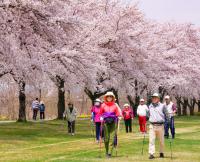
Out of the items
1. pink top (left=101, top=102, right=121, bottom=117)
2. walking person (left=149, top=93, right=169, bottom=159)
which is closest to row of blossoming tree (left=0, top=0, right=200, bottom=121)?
pink top (left=101, top=102, right=121, bottom=117)

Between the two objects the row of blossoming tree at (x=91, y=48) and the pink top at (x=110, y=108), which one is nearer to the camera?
the pink top at (x=110, y=108)

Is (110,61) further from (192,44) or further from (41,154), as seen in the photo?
(192,44)

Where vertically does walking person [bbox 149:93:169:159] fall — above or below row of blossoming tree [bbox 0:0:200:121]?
below

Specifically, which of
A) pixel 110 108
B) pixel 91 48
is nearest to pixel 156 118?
pixel 110 108

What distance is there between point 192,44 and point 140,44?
27.7 meters

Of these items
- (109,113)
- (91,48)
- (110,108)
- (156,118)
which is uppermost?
(91,48)

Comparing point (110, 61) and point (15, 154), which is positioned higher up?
point (110, 61)

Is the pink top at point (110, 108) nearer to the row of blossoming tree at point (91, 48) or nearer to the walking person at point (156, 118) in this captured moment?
the walking person at point (156, 118)

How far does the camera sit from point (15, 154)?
58.6 ft

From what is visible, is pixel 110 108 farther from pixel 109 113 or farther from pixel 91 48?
pixel 91 48

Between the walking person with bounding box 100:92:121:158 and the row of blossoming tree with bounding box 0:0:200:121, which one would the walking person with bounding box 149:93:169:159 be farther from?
the row of blossoming tree with bounding box 0:0:200:121

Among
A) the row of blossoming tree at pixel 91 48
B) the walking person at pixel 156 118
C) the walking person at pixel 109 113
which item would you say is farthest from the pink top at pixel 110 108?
the row of blossoming tree at pixel 91 48

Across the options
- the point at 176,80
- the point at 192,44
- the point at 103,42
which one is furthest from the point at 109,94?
the point at 192,44

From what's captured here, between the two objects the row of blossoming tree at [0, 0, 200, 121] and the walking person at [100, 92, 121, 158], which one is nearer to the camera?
the walking person at [100, 92, 121, 158]
